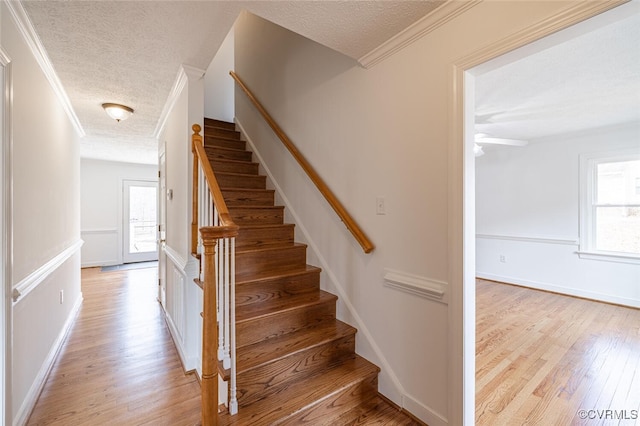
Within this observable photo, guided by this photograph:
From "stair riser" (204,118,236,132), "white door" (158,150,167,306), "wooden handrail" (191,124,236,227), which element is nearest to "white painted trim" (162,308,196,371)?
"white door" (158,150,167,306)

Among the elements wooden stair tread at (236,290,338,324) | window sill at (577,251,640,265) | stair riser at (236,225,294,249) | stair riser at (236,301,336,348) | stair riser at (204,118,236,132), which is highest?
stair riser at (204,118,236,132)

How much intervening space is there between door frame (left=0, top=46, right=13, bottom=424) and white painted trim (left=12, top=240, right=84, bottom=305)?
0.44 ft

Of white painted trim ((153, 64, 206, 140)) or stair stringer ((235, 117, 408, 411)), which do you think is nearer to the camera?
stair stringer ((235, 117, 408, 411))

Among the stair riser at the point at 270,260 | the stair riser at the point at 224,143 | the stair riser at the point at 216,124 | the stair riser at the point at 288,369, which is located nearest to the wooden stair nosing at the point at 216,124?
the stair riser at the point at 216,124

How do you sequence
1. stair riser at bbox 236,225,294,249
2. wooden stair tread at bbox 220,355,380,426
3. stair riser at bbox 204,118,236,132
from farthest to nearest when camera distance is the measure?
stair riser at bbox 204,118,236,132, stair riser at bbox 236,225,294,249, wooden stair tread at bbox 220,355,380,426

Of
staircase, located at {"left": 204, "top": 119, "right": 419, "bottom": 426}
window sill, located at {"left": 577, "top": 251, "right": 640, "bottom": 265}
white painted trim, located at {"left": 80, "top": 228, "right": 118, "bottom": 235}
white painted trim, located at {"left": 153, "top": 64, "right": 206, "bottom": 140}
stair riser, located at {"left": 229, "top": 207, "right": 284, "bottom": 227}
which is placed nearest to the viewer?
staircase, located at {"left": 204, "top": 119, "right": 419, "bottom": 426}

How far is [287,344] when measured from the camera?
5.80 ft

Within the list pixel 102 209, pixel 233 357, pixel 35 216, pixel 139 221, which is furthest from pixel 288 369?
pixel 102 209

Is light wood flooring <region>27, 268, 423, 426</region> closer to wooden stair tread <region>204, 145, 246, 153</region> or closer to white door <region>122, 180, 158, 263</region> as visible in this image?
wooden stair tread <region>204, 145, 246, 153</region>

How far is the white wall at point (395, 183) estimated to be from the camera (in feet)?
4.74

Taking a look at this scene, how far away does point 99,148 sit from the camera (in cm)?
484

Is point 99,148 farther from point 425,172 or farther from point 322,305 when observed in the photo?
point 425,172

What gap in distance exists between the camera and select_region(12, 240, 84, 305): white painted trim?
60.1 inches

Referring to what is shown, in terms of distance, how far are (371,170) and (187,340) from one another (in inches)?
77.2
